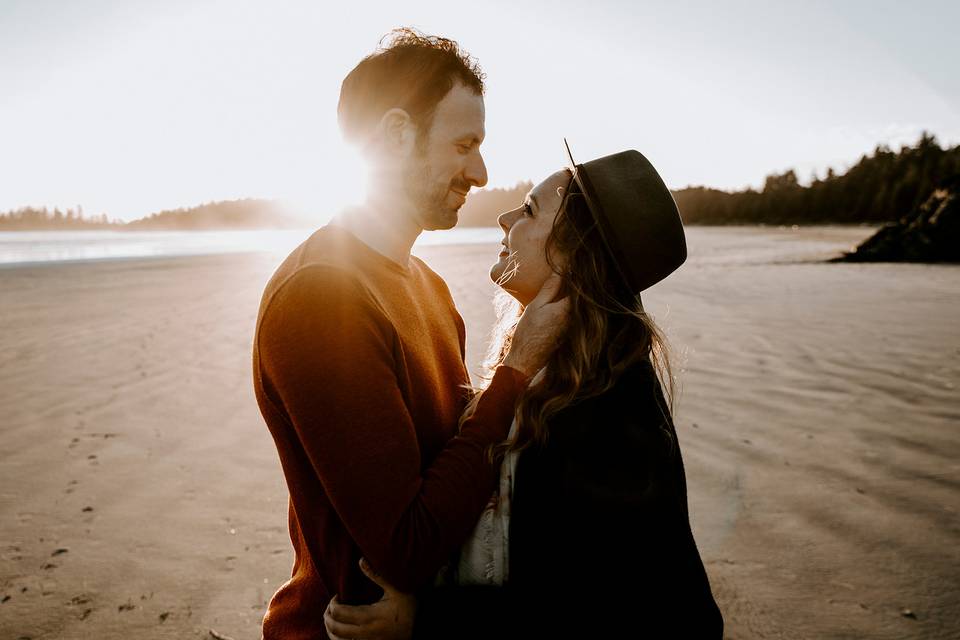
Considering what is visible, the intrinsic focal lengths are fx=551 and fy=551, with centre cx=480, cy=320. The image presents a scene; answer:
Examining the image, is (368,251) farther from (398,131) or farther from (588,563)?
(588,563)

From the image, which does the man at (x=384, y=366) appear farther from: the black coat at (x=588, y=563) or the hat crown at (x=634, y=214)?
the hat crown at (x=634, y=214)

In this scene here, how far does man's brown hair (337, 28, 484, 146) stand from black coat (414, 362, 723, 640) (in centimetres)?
117

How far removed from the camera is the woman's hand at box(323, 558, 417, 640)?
1.41m

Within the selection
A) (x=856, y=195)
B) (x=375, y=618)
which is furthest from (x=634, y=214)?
(x=856, y=195)

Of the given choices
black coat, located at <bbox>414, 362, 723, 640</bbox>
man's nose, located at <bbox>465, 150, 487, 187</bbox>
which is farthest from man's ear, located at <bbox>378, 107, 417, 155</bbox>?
black coat, located at <bbox>414, 362, 723, 640</bbox>

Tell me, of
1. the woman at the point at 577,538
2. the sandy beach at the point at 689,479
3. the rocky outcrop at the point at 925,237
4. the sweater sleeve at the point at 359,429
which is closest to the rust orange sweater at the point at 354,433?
the sweater sleeve at the point at 359,429

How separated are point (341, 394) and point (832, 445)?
4.59 metres

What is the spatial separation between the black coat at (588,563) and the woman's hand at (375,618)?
0.06 metres

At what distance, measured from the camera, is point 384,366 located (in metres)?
1.38

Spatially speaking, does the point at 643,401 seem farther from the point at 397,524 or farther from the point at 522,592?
the point at 397,524

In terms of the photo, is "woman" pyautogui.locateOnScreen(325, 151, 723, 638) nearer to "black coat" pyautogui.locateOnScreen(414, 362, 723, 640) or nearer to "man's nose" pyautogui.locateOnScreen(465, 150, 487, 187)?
"black coat" pyautogui.locateOnScreen(414, 362, 723, 640)

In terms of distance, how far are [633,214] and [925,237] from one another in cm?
2030

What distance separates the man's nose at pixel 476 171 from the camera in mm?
1913

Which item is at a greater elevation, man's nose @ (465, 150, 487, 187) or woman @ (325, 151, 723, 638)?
man's nose @ (465, 150, 487, 187)
